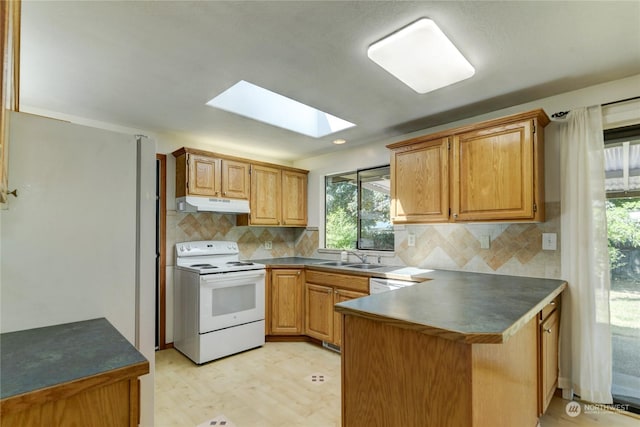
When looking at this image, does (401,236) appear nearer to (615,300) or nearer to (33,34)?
(615,300)

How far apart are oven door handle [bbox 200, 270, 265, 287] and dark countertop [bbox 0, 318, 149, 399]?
1.75m

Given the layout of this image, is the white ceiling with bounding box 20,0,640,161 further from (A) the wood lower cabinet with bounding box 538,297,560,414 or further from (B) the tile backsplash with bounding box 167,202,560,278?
(A) the wood lower cabinet with bounding box 538,297,560,414

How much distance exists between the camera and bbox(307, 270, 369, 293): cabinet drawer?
2.94 metres

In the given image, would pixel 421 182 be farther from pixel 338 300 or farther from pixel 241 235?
pixel 241 235

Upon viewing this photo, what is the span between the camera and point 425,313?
4.40 feet

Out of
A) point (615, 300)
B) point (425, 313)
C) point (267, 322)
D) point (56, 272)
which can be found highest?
point (56, 272)

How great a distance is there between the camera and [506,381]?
1381 millimetres

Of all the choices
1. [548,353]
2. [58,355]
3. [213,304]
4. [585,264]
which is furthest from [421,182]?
[58,355]

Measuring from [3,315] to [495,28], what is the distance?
2446 mm

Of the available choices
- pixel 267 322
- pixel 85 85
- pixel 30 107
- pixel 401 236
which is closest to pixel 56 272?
pixel 85 85

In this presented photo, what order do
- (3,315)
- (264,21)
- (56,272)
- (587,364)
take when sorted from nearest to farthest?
(3,315) < (56,272) < (264,21) < (587,364)

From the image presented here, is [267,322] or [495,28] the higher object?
[495,28]

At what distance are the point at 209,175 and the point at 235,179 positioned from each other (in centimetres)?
31

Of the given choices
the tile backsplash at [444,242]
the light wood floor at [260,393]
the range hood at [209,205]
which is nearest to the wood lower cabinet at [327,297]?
the light wood floor at [260,393]
